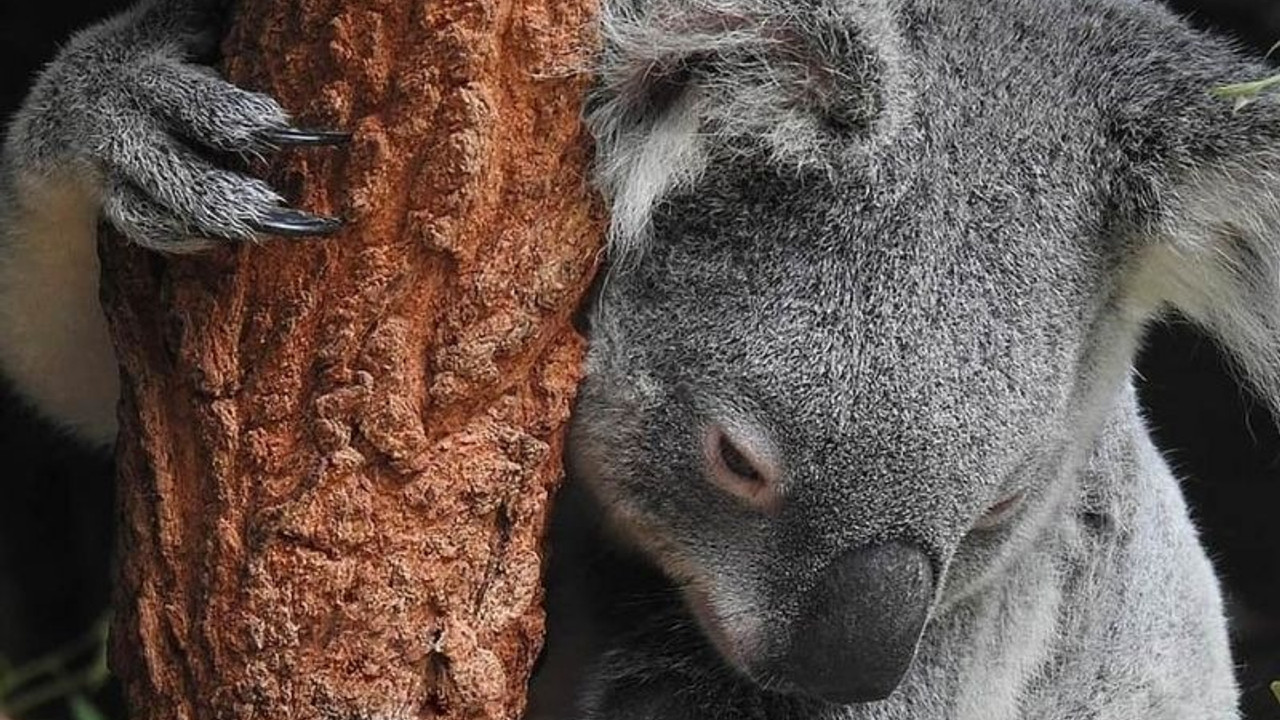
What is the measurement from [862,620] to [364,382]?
67 centimetres

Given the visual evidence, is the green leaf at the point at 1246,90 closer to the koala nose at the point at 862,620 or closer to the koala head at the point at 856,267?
the koala head at the point at 856,267

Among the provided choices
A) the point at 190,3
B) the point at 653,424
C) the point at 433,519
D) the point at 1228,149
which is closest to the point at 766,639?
the point at 653,424

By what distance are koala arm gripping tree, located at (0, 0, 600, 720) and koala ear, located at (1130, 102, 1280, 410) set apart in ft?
2.60

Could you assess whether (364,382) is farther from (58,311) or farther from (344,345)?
(58,311)

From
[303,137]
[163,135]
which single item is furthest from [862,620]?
[163,135]

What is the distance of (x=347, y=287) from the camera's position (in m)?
2.04

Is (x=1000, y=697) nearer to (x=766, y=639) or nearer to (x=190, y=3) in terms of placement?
(x=766, y=639)

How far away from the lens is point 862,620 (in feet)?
7.39

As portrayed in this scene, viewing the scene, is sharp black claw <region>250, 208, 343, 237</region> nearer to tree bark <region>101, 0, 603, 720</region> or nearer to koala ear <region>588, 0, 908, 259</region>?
tree bark <region>101, 0, 603, 720</region>

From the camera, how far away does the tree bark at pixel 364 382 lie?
2020 millimetres

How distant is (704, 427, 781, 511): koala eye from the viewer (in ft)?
7.33

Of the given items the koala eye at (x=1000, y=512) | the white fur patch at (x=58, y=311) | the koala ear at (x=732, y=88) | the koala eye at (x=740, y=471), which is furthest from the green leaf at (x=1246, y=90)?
the white fur patch at (x=58, y=311)

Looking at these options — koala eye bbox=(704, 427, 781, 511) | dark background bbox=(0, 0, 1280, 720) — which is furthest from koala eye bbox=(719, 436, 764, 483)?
dark background bbox=(0, 0, 1280, 720)

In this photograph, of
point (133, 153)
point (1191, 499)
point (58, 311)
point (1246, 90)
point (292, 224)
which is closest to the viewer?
point (292, 224)
